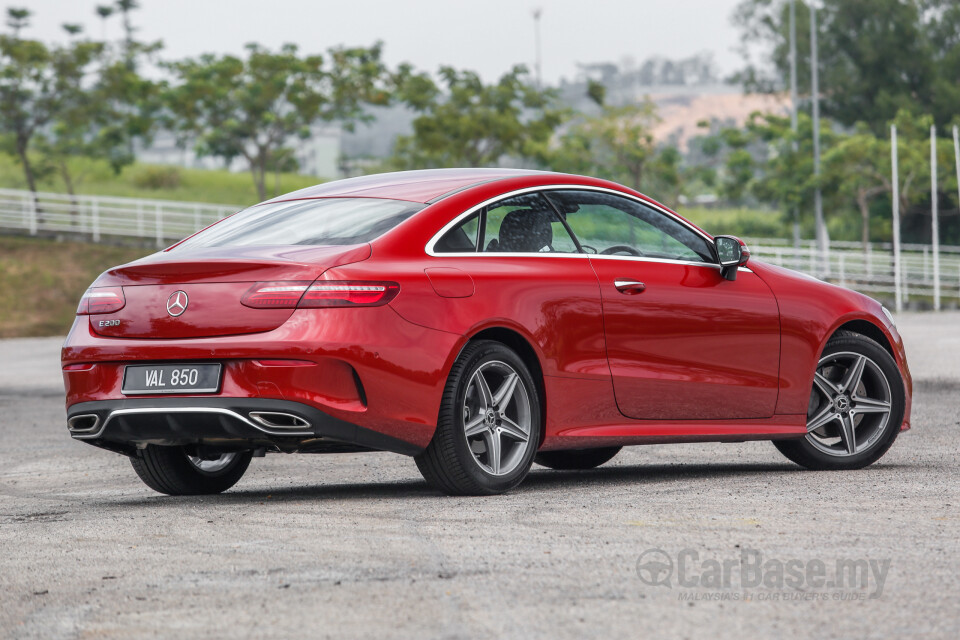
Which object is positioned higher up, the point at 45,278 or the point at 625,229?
the point at 625,229

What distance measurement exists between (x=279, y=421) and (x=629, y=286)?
189 cm

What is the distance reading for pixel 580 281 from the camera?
6648 millimetres

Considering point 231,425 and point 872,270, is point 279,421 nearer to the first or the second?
point 231,425

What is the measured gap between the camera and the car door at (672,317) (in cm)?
682

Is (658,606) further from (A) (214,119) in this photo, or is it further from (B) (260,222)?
(A) (214,119)

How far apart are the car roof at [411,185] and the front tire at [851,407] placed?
1987mm

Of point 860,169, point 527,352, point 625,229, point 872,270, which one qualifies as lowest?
point 872,270

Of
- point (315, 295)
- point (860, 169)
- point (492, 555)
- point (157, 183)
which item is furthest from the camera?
point (157, 183)

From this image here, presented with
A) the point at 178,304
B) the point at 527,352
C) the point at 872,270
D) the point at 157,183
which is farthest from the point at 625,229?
the point at 157,183

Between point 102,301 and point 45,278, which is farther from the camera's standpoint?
point 45,278

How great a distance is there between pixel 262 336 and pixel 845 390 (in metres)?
3.43

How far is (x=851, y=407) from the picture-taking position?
777cm

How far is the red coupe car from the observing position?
5.88 meters

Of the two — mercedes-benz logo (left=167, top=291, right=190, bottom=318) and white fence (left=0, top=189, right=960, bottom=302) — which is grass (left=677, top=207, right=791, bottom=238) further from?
mercedes-benz logo (left=167, top=291, right=190, bottom=318)
